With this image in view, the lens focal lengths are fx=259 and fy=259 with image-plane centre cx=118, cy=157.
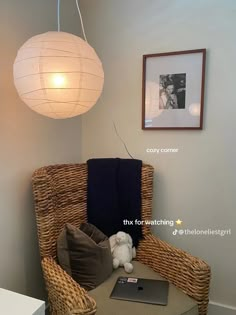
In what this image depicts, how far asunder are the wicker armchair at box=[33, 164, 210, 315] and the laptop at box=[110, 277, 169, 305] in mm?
102

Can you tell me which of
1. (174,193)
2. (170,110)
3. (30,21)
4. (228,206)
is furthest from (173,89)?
(30,21)

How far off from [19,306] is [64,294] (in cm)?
25

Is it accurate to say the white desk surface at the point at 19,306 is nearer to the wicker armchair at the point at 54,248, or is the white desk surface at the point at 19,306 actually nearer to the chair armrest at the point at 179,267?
the wicker armchair at the point at 54,248

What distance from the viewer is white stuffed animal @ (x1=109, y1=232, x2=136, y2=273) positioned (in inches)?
59.1

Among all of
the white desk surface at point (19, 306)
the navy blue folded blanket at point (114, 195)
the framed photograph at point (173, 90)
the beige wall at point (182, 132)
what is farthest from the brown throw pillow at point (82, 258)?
the framed photograph at point (173, 90)

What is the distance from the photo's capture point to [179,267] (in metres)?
1.36

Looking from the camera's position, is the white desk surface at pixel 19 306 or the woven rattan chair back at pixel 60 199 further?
the woven rattan chair back at pixel 60 199

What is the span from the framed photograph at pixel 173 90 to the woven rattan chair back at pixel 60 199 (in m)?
0.35

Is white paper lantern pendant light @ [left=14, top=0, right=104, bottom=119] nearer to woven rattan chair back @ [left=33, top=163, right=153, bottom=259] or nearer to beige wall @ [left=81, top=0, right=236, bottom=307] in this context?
woven rattan chair back @ [left=33, top=163, right=153, bottom=259]

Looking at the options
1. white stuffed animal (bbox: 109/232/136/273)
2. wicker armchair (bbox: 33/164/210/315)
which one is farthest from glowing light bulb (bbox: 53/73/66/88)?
white stuffed animal (bbox: 109/232/136/273)

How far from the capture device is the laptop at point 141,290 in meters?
1.24

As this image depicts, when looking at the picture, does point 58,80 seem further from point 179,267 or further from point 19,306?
point 179,267

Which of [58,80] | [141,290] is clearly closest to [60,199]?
[141,290]

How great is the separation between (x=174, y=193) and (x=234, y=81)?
0.78 meters
